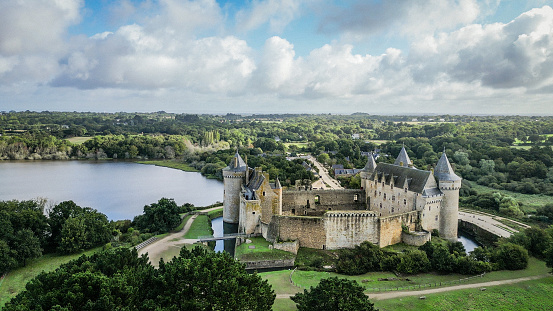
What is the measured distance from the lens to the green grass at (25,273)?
24547 mm

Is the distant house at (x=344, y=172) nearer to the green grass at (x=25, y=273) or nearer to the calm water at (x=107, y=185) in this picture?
the calm water at (x=107, y=185)

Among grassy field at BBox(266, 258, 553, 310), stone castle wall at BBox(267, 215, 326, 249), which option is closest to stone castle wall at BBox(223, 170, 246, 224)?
stone castle wall at BBox(267, 215, 326, 249)

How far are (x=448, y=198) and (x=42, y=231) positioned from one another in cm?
3749

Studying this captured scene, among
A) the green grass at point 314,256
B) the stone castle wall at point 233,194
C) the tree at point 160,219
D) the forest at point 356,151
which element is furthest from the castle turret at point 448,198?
the tree at point 160,219

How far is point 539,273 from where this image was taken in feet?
90.8

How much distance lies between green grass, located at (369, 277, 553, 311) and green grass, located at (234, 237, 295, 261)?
9.98 m

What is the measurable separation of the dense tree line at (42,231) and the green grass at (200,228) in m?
7.49

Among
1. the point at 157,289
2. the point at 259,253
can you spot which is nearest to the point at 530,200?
the point at 259,253

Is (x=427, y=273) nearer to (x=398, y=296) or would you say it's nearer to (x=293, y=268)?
(x=398, y=296)

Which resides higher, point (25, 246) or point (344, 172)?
point (344, 172)

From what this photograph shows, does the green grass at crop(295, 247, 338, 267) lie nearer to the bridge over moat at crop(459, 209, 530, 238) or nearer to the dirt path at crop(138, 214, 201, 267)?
the dirt path at crop(138, 214, 201, 267)

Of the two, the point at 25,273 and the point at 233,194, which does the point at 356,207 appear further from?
the point at 25,273

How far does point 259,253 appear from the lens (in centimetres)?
3081

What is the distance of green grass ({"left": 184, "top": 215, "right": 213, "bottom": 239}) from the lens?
36650mm
